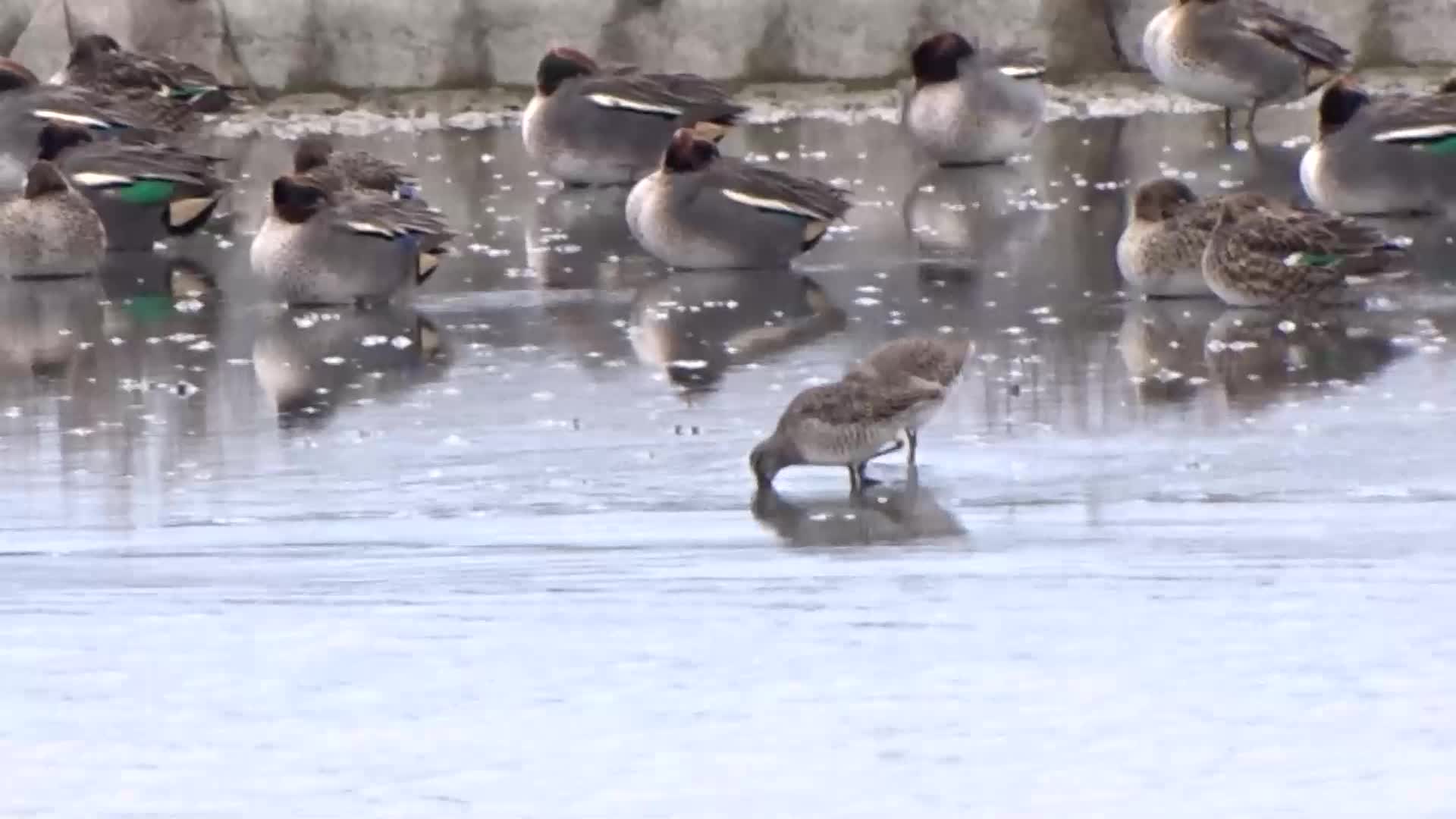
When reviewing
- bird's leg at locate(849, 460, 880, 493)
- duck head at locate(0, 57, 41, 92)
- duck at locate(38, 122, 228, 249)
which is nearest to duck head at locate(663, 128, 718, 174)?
duck at locate(38, 122, 228, 249)

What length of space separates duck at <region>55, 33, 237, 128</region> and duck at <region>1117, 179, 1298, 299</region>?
21.2 ft

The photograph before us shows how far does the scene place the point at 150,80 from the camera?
57.2ft

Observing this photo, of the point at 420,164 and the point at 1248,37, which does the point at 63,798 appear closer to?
the point at 420,164

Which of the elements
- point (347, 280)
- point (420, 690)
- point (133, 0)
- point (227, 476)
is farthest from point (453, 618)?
point (133, 0)

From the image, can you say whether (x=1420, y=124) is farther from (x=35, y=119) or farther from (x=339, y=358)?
(x=35, y=119)

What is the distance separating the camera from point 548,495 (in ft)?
30.5

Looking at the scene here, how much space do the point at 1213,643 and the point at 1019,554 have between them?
0.96 meters

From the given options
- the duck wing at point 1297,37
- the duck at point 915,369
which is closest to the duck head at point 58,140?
the duck wing at point 1297,37

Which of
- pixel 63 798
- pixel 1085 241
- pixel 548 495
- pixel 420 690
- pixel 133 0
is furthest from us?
pixel 133 0

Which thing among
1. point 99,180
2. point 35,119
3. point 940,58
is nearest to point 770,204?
point 99,180

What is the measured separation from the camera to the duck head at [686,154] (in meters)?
14.0

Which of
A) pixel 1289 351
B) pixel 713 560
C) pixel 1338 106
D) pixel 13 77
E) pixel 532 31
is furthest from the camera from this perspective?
pixel 532 31

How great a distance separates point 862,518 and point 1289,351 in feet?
9.92

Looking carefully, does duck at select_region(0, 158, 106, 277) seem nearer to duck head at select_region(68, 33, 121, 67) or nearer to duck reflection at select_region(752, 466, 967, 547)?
duck head at select_region(68, 33, 121, 67)
